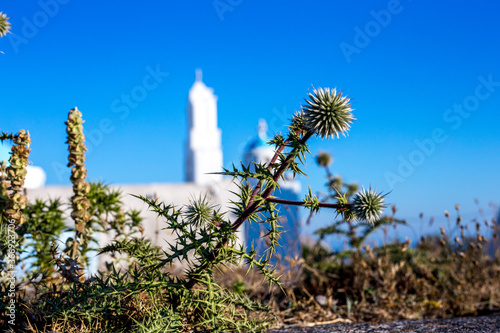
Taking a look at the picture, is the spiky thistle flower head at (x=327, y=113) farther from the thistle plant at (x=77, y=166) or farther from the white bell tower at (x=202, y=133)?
the white bell tower at (x=202, y=133)

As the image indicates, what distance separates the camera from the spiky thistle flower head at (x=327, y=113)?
232 centimetres

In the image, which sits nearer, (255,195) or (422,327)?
(255,195)

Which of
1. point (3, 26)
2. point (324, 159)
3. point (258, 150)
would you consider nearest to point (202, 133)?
point (258, 150)

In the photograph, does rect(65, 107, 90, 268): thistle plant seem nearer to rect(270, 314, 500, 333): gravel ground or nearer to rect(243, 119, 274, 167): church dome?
→ rect(270, 314, 500, 333): gravel ground

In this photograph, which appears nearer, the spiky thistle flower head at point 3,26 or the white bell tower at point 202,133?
the spiky thistle flower head at point 3,26

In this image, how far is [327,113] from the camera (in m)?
2.32

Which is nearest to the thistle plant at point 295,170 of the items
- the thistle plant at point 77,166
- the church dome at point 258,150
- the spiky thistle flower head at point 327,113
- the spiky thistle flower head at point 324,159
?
the spiky thistle flower head at point 327,113

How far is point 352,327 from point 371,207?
139cm

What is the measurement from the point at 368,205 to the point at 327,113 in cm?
52

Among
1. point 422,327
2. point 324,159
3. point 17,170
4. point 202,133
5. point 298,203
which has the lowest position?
point 422,327

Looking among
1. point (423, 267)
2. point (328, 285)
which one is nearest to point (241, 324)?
point (328, 285)

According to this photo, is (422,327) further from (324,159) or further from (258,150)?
(258,150)

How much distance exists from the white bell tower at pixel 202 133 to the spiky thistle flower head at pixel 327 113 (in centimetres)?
4395

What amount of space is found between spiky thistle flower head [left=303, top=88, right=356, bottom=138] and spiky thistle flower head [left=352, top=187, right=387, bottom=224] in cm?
34
